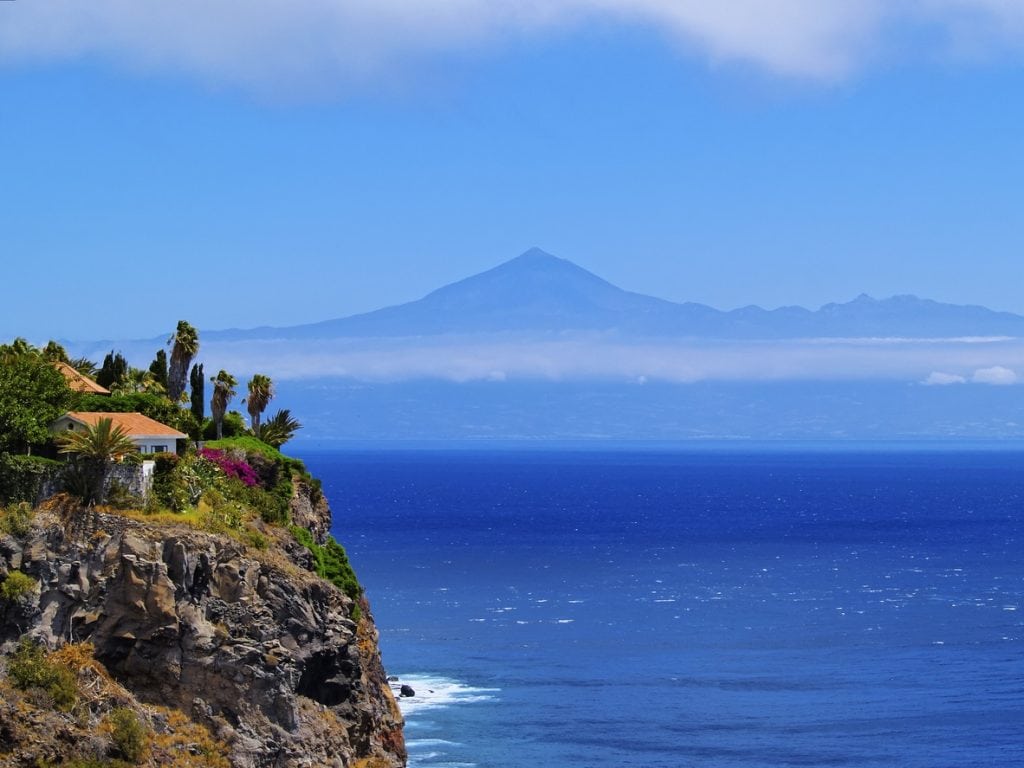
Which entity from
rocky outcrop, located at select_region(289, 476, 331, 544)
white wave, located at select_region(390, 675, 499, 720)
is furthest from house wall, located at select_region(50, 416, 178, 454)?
white wave, located at select_region(390, 675, 499, 720)

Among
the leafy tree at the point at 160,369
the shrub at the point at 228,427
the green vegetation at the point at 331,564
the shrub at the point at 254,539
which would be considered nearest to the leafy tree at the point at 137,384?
the leafy tree at the point at 160,369

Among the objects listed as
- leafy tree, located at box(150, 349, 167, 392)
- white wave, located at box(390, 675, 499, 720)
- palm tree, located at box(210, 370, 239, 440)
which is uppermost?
leafy tree, located at box(150, 349, 167, 392)

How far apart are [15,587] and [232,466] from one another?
14484 millimetres

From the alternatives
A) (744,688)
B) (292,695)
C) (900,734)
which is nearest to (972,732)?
(900,734)

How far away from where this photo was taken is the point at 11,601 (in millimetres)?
47938

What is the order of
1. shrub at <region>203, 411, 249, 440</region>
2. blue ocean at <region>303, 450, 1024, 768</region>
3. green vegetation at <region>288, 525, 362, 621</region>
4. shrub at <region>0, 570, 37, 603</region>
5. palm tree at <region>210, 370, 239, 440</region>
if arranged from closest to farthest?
shrub at <region>0, 570, 37, 603</region> < green vegetation at <region>288, 525, 362, 621</region> < palm tree at <region>210, 370, 239, 440</region> < shrub at <region>203, 411, 249, 440</region> < blue ocean at <region>303, 450, 1024, 768</region>

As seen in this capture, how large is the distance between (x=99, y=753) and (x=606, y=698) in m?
44.0

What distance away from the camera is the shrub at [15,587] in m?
47.8

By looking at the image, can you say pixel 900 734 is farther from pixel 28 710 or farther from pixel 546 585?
pixel 546 585

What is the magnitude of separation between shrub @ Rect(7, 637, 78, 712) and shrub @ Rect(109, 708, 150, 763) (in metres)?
1.40

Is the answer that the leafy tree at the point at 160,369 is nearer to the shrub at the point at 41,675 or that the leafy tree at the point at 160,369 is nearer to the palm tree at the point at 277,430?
the palm tree at the point at 277,430

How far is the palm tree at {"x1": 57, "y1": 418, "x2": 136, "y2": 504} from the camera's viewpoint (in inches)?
2019

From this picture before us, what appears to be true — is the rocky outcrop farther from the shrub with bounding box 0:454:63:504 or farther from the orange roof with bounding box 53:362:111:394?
the shrub with bounding box 0:454:63:504

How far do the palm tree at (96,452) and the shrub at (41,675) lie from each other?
5955 mm
